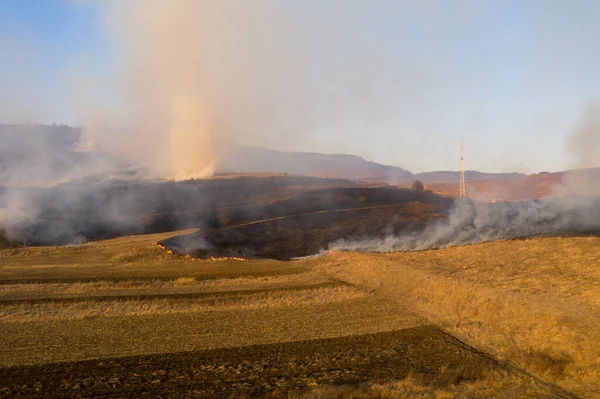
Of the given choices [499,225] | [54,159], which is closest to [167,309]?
[499,225]

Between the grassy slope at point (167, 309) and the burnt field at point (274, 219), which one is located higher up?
the burnt field at point (274, 219)

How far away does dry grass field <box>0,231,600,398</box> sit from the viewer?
9578mm

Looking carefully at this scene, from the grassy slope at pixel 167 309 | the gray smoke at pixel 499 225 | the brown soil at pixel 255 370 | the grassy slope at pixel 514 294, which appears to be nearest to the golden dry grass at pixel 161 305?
the grassy slope at pixel 167 309

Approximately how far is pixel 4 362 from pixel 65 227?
124ft

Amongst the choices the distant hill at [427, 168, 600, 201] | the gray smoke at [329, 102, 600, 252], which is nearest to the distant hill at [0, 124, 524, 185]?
the distant hill at [427, 168, 600, 201]

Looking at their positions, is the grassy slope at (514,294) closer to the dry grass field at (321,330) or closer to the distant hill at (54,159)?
the dry grass field at (321,330)

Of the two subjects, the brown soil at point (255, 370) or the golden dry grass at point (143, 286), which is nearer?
the brown soil at point (255, 370)

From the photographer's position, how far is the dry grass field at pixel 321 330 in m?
9.58

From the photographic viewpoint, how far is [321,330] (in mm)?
13836

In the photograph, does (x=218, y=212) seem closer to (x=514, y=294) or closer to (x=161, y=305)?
(x=161, y=305)

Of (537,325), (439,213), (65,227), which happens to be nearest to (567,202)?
(439,213)

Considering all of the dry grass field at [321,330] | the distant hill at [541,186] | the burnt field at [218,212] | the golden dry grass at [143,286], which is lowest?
the golden dry grass at [143,286]

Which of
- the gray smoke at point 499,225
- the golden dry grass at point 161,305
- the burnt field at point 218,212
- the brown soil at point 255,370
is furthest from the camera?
the burnt field at point 218,212

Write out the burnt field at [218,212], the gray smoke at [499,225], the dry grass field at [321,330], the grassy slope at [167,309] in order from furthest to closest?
the burnt field at [218,212], the gray smoke at [499,225], the grassy slope at [167,309], the dry grass field at [321,330]
